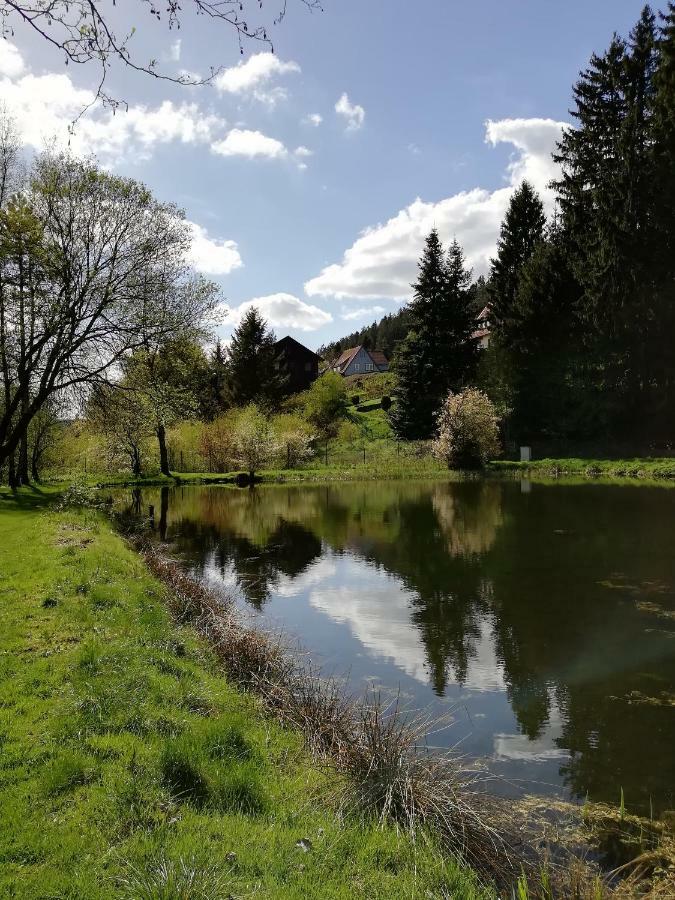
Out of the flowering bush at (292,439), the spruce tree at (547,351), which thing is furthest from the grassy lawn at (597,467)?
the flowering bush at (292,439)

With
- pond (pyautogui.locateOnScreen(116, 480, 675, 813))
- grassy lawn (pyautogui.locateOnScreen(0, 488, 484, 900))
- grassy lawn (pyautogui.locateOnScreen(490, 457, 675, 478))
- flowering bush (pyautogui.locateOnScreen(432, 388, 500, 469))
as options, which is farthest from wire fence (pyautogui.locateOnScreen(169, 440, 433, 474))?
grassy lawn (pyautogui.locateOnScreen(0, 488, 484, 900))

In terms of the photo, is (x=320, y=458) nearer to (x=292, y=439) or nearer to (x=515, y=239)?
(x=292, y=439)

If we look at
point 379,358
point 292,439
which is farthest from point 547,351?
point 379,358

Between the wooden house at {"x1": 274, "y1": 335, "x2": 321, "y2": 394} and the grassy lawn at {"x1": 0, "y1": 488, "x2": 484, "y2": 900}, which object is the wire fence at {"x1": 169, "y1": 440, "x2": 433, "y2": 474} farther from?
the grassy lawn at {"x1": 0, "y1": 488, "x2": 484, "y2": 900}

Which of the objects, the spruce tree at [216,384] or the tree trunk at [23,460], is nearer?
the tree trunk at [23,460]

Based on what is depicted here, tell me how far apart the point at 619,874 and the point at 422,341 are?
1882 inches

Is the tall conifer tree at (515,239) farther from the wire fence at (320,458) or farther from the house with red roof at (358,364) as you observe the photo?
the house with red roof at (358,364)

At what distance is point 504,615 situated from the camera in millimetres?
10547

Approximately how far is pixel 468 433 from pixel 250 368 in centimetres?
2548

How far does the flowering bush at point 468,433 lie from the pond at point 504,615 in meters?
16.8

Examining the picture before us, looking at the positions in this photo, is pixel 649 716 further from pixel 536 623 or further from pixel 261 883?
pixel 261 883

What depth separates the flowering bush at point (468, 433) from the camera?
134 ft

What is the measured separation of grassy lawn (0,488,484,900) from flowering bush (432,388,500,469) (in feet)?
116

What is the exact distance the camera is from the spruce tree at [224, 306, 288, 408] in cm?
5822
